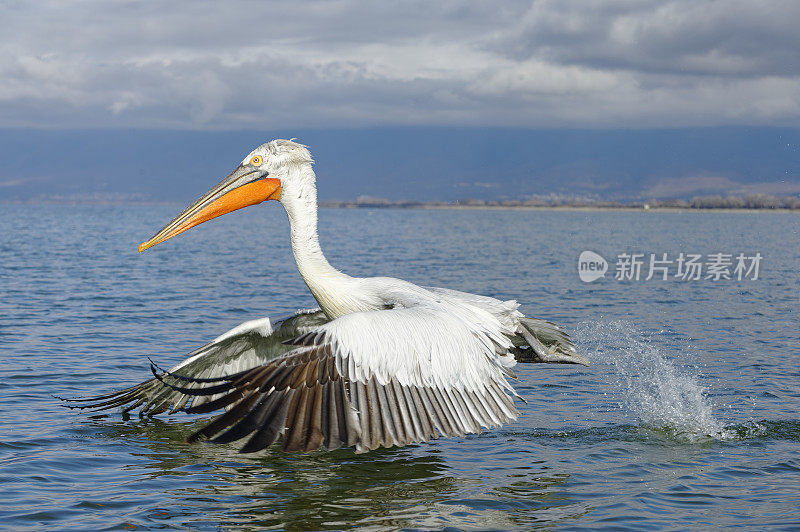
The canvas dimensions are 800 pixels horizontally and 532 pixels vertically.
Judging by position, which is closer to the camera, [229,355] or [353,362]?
[353,362]

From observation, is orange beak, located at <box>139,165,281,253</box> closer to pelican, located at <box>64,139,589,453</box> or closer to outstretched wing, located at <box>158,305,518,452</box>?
pelican, located at <box>64,139,589,453</box>

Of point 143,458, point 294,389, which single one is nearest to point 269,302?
point 143,458

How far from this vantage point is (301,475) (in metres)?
7.78

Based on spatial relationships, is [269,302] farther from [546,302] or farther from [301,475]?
[301,475]

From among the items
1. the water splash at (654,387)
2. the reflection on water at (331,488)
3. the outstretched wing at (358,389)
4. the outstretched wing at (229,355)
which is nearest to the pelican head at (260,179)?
the outstretched wing at (229,355)

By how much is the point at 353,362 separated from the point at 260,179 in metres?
2.52

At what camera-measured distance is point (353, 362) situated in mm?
6363

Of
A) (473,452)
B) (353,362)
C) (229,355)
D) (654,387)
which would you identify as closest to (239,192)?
(229,355)

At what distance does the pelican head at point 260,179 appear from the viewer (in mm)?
7910

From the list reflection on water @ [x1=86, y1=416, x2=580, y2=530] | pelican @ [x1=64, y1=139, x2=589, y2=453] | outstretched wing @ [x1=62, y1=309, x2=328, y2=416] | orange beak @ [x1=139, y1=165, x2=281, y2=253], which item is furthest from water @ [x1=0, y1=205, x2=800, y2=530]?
orange beak @ [x1=139, y1=165, x2=281, y2=253]

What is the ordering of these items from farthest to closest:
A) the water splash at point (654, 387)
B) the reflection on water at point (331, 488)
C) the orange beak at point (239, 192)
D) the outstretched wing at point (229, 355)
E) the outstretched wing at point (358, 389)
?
the water splash at point (654, 387)
the outstretched wing at point (229, 355)
the orange beak at point (239, 192)
the reflection on water at point (331, 488)
the outstretched wing at point (358, 389)

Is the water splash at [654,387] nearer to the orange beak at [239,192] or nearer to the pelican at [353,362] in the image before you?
the pelican at [353,362]

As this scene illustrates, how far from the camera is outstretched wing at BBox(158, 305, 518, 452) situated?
6.19 meters

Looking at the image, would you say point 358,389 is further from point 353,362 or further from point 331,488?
point 331,488
